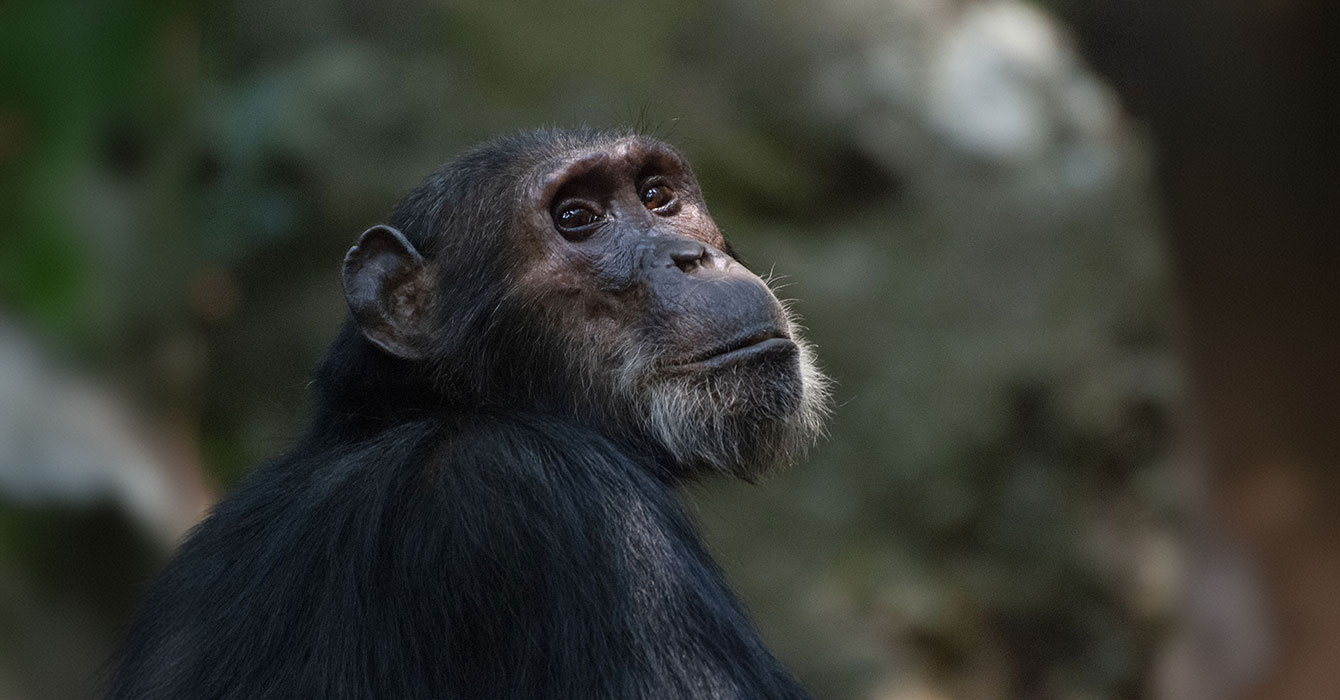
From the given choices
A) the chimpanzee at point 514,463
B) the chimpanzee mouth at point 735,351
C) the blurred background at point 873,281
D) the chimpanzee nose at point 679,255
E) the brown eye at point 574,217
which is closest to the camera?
the chimpanzee at point 514,463

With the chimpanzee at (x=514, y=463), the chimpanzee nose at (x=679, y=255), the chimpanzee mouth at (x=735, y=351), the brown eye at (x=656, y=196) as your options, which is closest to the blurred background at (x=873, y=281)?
the brown eye at (x=656, y=196)

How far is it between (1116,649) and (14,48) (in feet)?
25.0

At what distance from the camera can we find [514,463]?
305cm

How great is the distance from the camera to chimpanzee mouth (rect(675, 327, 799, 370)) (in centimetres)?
362

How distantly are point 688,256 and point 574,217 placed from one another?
37cm

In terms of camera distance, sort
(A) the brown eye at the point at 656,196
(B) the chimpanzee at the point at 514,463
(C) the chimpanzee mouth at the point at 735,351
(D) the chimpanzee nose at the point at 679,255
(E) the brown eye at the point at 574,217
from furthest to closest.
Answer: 1. (A) the brown eye at the point at 656,196
2. (E) the brown eye at the point at 574,217
3. (D) the chimpanzee nose at the point at 679,255
4. (C) the chimpanzee mouth at the point at 735,351
5. (B) the chimpanzee at the point at 514,463

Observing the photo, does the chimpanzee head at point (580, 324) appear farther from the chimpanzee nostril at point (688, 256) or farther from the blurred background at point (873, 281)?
the blurred background at point (873, 281)

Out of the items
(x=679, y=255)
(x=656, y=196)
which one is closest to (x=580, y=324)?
(x=679, y=255)

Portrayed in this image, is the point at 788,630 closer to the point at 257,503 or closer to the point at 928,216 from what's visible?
the point at 928,216

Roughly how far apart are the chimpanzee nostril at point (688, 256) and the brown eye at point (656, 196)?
301 millimetres

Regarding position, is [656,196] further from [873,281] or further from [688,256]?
[873,281]

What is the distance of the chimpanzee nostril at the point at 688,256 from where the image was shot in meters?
3.74

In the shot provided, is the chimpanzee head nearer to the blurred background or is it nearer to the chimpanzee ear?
the chimpanzee ear

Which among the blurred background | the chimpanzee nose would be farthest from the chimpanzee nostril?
the blurred background
